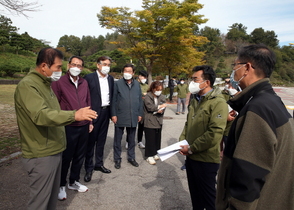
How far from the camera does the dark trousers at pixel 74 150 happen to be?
3111 mm

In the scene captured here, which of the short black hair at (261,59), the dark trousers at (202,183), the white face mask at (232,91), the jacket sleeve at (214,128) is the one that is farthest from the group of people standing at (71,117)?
the white face mask at (232,91)

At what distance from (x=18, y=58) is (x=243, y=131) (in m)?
43.7

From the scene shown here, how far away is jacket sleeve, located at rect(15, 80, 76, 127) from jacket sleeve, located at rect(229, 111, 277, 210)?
150 cm

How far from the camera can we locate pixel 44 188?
2045 mm

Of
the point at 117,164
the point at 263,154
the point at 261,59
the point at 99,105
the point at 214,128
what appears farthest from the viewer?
the point at 117,164

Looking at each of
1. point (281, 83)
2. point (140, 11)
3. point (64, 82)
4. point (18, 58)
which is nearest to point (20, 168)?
point (64, 82)

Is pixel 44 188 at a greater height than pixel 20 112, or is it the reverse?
pixel 20 112

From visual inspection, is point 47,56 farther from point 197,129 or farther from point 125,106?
point 125,106

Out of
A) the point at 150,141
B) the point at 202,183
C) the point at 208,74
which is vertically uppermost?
the point at 208,74

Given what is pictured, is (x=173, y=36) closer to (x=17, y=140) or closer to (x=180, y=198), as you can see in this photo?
(x=17, y=140)

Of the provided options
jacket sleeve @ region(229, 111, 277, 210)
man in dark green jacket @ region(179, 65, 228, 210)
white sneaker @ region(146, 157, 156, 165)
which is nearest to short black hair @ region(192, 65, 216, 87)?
man in dark green jacket @ region(179, 65, 228, 210)

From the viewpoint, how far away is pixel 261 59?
4.40ft

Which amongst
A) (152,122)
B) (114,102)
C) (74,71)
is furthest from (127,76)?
(74,71)

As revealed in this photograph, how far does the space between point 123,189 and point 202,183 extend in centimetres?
167
